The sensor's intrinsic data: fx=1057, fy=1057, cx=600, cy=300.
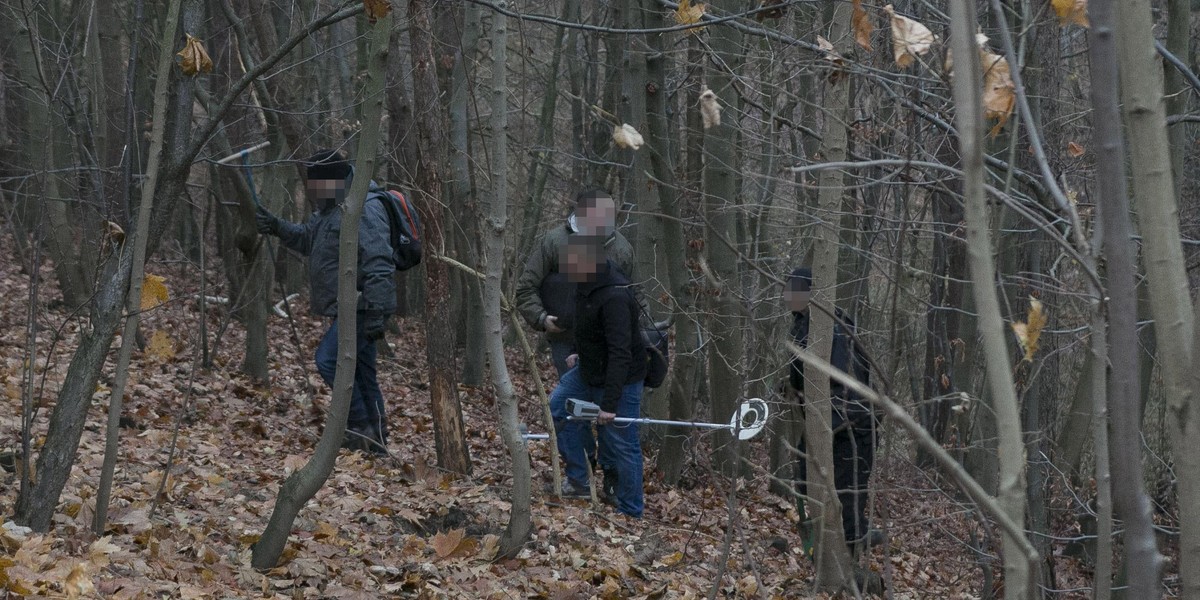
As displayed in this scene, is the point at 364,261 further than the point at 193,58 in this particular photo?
Yes

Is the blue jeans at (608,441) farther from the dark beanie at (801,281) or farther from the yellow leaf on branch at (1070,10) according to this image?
the yellow leaf on branch at (1070,10)

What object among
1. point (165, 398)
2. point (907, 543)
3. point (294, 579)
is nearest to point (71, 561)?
point (294, 579)

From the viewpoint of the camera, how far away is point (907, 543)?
795 centimetres

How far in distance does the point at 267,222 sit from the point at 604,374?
2600 mm

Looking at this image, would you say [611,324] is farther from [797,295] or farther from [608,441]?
[797,295]

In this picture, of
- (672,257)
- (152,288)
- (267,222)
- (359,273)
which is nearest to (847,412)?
(672,257)

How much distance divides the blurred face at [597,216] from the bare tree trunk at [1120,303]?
5070 mm

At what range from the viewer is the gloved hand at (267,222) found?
7.26 meters

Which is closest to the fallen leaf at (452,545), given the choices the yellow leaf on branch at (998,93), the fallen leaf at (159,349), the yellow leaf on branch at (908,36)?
the yellow leaf on branch at (908,36)

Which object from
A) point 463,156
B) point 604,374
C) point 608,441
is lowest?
point 608,441

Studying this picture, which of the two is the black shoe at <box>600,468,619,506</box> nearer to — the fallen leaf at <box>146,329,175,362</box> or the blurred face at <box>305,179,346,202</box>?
the blurred face at <box>305,179,346,202</box>

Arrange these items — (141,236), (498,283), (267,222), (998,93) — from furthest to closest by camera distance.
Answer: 1. (267,222)
2. (498,283)
3. (141,236)
4. (998,93)

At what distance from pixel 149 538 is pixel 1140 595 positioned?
3929 mm

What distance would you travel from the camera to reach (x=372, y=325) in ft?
23.2
